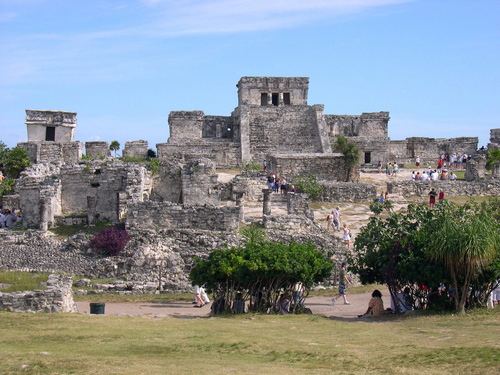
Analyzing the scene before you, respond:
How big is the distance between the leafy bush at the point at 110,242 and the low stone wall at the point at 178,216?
733 mm

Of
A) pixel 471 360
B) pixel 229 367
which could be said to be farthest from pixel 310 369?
pixel 471 360

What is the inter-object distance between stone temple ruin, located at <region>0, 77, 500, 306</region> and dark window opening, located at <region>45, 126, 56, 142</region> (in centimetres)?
5

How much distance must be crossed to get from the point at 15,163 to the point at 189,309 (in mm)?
21873

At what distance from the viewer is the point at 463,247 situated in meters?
16.9

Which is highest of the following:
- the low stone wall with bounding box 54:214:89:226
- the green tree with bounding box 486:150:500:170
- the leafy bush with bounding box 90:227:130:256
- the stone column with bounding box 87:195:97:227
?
the green tree with bounding box 486:150:500:170

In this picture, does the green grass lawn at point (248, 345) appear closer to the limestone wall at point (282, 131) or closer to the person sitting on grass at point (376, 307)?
the person sitting on grass at point (376, 307)

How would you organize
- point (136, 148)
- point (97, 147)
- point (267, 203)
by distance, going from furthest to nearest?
point (136, 148) < point (97, 147) < point (267, 203)

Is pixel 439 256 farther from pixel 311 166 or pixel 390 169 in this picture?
pixel 390 169

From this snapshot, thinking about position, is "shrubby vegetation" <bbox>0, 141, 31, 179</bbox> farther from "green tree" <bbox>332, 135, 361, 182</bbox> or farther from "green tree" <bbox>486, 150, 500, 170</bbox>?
"green tree" <bbox>486, 150, 500, 170</bbox>

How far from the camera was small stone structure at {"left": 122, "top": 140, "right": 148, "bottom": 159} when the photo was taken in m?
46.7

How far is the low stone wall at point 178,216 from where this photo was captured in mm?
24766

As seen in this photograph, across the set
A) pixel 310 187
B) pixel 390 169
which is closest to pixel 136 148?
pixel 390 169

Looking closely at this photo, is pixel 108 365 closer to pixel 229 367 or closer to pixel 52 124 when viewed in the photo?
pixel 229 367

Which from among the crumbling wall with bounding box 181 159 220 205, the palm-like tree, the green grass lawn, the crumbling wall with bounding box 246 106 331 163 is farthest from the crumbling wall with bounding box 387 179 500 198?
the green grass lawn
